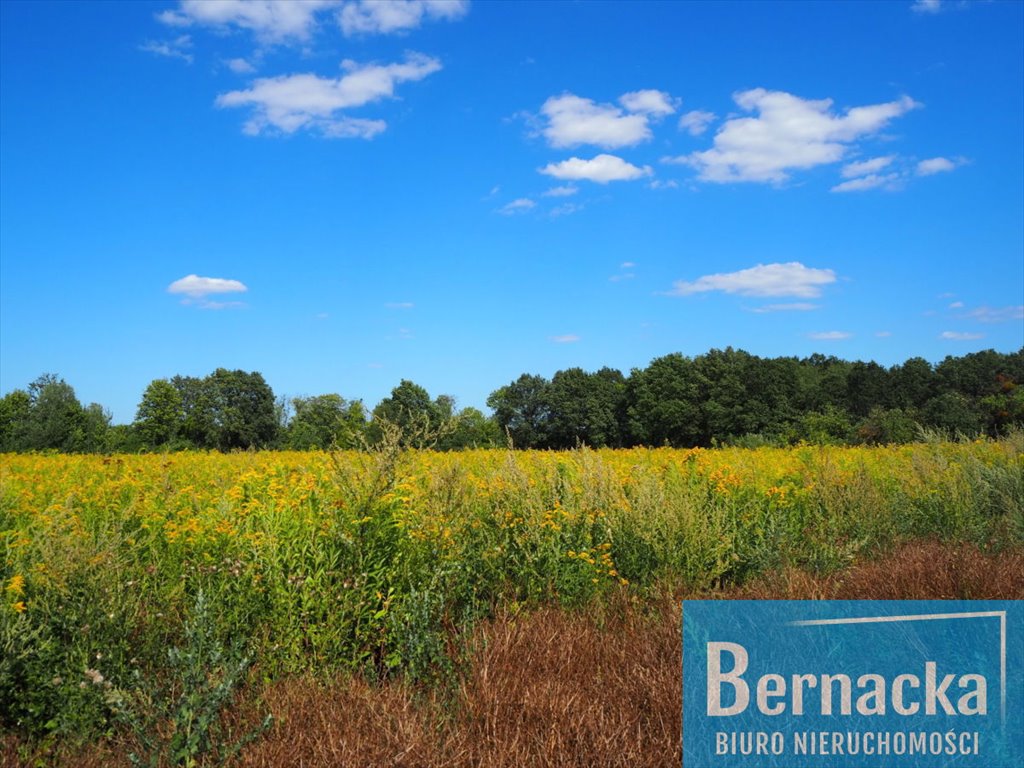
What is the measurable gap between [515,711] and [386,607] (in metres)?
1.20

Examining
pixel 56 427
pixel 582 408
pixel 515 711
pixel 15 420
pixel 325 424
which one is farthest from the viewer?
pixel 582 408

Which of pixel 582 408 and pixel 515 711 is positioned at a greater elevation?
pixel 582 408

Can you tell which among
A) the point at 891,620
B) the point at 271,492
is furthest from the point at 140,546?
the point at 891,620

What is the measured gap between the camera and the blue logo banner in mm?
3566

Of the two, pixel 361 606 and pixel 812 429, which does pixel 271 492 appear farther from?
pixel 812 429

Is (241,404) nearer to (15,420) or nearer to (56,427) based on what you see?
(15,420)

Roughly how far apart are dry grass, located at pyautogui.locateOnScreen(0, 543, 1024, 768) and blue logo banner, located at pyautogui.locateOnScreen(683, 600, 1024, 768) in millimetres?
199

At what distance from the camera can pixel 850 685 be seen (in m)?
4.06

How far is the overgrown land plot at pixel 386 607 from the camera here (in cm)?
335

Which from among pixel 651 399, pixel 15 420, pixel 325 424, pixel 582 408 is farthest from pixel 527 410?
pixel 15 420

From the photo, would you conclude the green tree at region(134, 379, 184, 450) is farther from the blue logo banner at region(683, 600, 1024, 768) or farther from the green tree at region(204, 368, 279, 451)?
the blue logo banner at region(683, 600, 1024, 768)

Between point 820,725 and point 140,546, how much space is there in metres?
4.49

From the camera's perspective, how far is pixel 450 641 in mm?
4367

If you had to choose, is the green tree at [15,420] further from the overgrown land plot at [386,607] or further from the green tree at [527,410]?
the green tree at [527,410]
